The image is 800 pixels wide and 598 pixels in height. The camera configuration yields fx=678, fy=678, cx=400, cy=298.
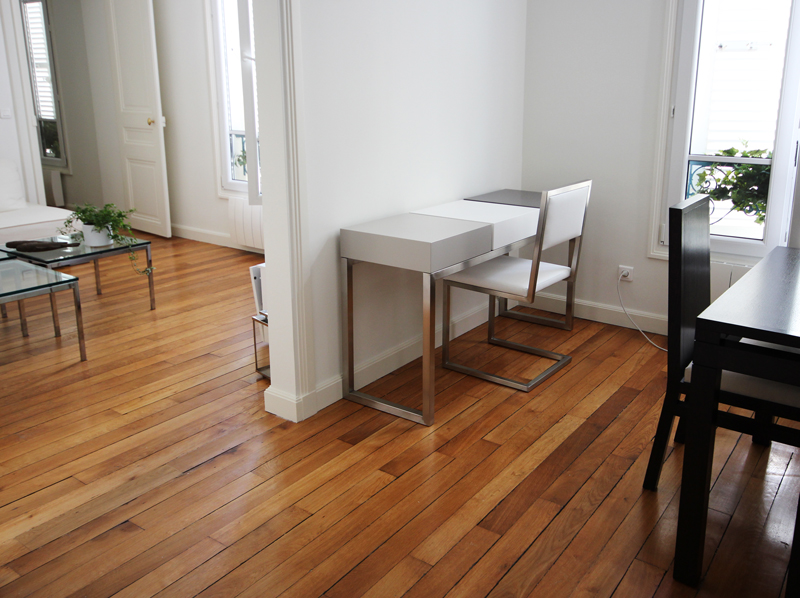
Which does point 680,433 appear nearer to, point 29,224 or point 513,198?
point 513,198

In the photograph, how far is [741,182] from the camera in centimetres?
339

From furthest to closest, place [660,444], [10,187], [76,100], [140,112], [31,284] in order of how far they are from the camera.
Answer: [76,100] → [140,112] → [10,187] → [31,284] → [660,444]

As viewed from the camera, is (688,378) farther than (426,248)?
No

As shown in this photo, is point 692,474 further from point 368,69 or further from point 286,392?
point 368,69

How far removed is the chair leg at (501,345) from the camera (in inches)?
123

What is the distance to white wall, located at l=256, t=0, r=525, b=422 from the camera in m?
2.65

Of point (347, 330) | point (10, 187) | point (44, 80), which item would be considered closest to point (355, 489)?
point (347, 330)

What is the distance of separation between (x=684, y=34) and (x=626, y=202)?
0.88 metres

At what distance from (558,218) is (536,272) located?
291 mm

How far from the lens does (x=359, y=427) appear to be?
2.73 metres

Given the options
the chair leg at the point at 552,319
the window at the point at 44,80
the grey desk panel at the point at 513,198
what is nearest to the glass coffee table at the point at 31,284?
the grey desk panel at the point at 513,198

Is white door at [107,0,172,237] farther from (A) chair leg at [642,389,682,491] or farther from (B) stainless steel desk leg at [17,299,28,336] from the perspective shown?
(A) chair leg at [642,389,682,491]

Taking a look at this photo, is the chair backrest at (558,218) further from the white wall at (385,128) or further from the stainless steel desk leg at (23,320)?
the stainless steel desk leg at (23,320)

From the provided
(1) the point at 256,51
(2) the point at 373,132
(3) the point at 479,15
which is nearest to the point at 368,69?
(2) the point at 373,132
